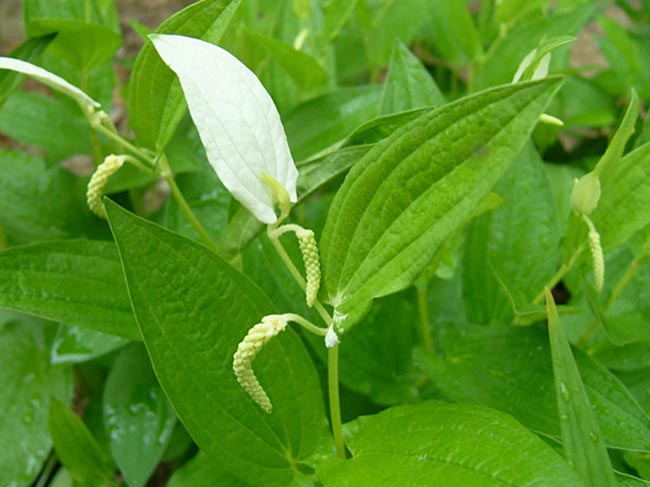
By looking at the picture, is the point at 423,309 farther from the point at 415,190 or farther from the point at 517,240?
the point at 415,190

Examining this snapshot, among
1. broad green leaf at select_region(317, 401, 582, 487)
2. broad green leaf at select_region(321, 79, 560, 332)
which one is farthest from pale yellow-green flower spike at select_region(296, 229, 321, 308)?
broad green leaf at select_region(317, 401, 582, 487)

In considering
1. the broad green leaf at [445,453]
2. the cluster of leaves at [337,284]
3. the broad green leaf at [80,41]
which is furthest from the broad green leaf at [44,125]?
the broad green leaf at [445,453]

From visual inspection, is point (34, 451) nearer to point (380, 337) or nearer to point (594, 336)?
point (380, 337)

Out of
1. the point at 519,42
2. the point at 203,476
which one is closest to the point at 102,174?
the point at 203,476

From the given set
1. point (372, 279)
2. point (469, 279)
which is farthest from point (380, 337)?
point (372, 279)

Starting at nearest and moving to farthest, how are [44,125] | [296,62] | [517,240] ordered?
[517,240]
[296,62]
[44,125]
